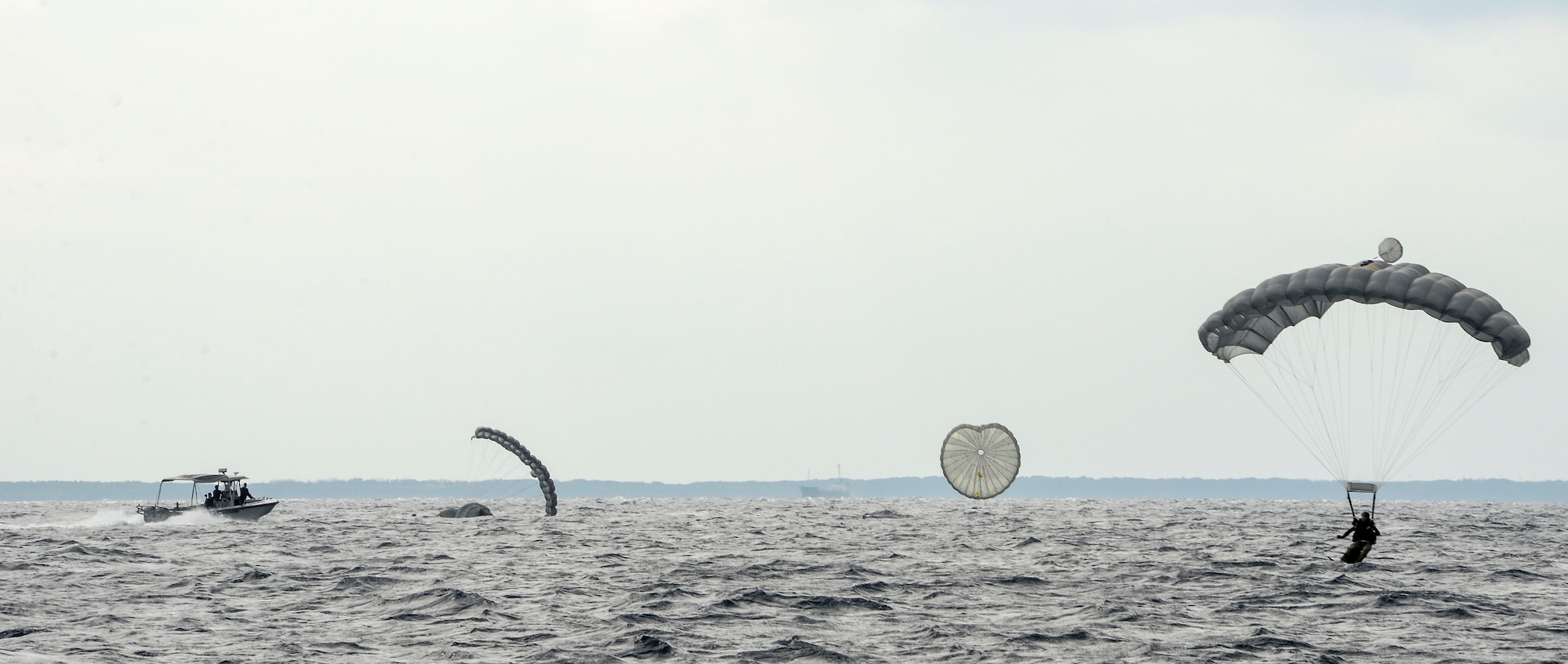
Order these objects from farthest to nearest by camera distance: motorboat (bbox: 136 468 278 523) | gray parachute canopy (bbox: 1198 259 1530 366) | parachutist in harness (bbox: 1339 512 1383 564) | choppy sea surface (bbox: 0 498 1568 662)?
motorboat (bbox: 136 468 278 523) → parachutist in harness (bbox: 1339 512 1383 564) → gray parachute canopy (bbox: 1198 259 1530 366) → choppy sea surface (bbox: 0 498 1568 662)

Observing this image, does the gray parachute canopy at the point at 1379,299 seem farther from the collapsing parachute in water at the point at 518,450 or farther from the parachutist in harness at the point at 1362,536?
the collapsing parachute in water at the point at 518,450

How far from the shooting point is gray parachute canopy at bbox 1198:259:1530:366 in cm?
2752

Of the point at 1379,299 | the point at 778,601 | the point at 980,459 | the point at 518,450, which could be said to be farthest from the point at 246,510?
the point at 1379,299

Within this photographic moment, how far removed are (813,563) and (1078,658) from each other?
1770cm

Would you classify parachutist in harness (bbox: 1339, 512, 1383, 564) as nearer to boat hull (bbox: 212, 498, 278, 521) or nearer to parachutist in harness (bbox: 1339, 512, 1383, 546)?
parachutist in harness (bbox: 1339, 512, 1383, 546)

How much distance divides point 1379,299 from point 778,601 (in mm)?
15141

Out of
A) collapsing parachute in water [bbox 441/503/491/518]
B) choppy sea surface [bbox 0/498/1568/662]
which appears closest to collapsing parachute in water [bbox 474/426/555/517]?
collapsing parachute in water [bbox 441/503/491/518]

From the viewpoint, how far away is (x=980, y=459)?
70062 mm

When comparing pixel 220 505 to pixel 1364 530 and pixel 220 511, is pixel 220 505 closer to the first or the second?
pixel 220 511

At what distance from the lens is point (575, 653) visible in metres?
20.7

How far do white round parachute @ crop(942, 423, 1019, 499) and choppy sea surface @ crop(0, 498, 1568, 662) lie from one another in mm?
18429

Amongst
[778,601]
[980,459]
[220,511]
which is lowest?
[778,601]

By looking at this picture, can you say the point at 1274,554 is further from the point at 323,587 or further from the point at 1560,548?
the point at 323,587

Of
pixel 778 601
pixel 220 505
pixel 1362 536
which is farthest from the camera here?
pixel 220 505
